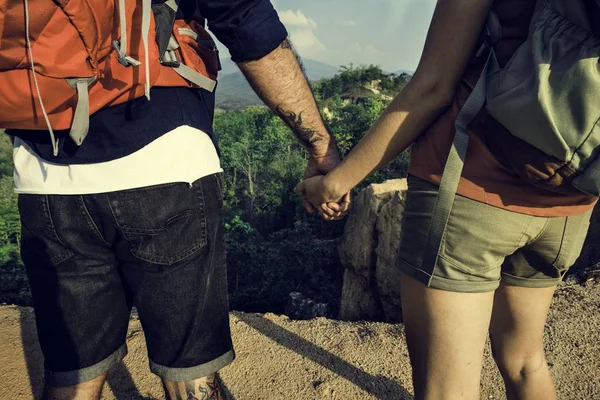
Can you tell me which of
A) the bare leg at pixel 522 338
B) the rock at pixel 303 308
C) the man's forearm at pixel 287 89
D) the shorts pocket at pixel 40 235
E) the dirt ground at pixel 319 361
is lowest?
the rock at pixel 303 308

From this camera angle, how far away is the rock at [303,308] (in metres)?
11.5

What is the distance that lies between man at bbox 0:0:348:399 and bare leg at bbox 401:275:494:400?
56 cm

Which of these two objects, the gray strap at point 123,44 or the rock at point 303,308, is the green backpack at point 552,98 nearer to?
the gray strap at point 123,44

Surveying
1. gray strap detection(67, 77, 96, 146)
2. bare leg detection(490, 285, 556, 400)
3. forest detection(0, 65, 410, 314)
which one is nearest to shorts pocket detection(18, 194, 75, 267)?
gray strap detection(67, 77, 96, 146)

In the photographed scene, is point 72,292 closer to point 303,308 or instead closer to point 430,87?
point 430,87

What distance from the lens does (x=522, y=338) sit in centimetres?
131

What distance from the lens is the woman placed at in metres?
1.00

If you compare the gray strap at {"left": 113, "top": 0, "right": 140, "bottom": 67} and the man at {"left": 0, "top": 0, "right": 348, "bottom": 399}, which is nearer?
the gray strap at {"left": 113, "top": 0, "right": 140, "bottom": 67}

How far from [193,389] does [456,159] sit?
38.8 inches

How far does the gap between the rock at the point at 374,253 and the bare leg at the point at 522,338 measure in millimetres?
5264

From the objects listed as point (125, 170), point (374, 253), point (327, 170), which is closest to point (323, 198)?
point (327, 170)

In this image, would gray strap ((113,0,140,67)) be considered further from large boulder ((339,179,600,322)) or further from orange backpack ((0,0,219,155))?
large boulder ((339,179,600,322))

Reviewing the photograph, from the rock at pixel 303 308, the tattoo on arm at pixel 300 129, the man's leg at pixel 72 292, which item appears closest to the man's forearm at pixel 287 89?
the tattoo on arm at pixel 300 129

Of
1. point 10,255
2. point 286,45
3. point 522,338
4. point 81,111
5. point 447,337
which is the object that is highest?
point 286,45
